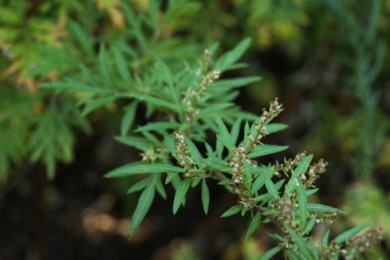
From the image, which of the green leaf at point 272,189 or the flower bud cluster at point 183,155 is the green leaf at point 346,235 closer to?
the green leaf at point 272,189

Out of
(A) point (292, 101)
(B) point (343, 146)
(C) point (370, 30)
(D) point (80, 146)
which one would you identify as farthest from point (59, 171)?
(C) point (370, 30)

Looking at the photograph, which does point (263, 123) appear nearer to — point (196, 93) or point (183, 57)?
point (196, 93)

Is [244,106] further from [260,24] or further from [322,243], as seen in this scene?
[322,243]

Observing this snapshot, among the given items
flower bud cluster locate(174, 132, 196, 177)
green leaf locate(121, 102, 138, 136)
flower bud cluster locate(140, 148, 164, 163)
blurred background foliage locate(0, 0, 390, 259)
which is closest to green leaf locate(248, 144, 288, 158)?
flower bud cluster locate(174, 132, 196, 177)

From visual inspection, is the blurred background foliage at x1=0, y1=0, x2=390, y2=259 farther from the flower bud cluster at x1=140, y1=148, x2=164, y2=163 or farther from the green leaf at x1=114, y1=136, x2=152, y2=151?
the flower bud cluster at x1=140, y1=148, x2=164, y2=163

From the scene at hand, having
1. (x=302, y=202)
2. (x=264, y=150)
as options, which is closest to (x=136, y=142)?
(x=264, y=150)
